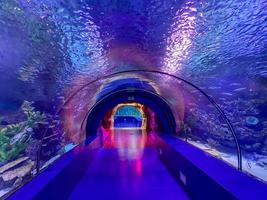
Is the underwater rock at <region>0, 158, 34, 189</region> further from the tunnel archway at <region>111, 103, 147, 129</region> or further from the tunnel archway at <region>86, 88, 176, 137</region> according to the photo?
the tunnel archway at <region>111, 103, 147, 129</region>

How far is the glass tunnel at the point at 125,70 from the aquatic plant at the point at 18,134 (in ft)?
0.05

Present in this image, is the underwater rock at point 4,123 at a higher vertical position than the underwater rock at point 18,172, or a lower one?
higher

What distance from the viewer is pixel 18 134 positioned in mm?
3928

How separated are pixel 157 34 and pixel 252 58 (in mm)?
1856

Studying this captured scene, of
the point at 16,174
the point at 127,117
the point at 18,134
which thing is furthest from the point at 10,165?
the point at 127,117

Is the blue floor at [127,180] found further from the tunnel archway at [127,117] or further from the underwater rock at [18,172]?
the tunnel archway at [127,117]

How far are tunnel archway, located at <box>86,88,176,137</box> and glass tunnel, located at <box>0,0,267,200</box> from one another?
12.0 ft

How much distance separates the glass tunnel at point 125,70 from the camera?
308cm

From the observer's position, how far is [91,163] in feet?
24.8

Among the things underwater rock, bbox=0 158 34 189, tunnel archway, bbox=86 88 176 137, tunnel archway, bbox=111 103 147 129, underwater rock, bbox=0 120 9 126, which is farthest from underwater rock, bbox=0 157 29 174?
tunnel archway, bbox=111 103 147 129

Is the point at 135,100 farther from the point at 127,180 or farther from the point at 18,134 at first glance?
the point at 18,134

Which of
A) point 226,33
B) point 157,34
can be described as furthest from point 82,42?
point 226,33

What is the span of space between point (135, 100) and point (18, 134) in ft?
28.7

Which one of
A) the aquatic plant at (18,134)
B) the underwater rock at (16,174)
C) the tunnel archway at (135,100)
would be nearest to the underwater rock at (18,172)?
the underwater rock at (16,174)
